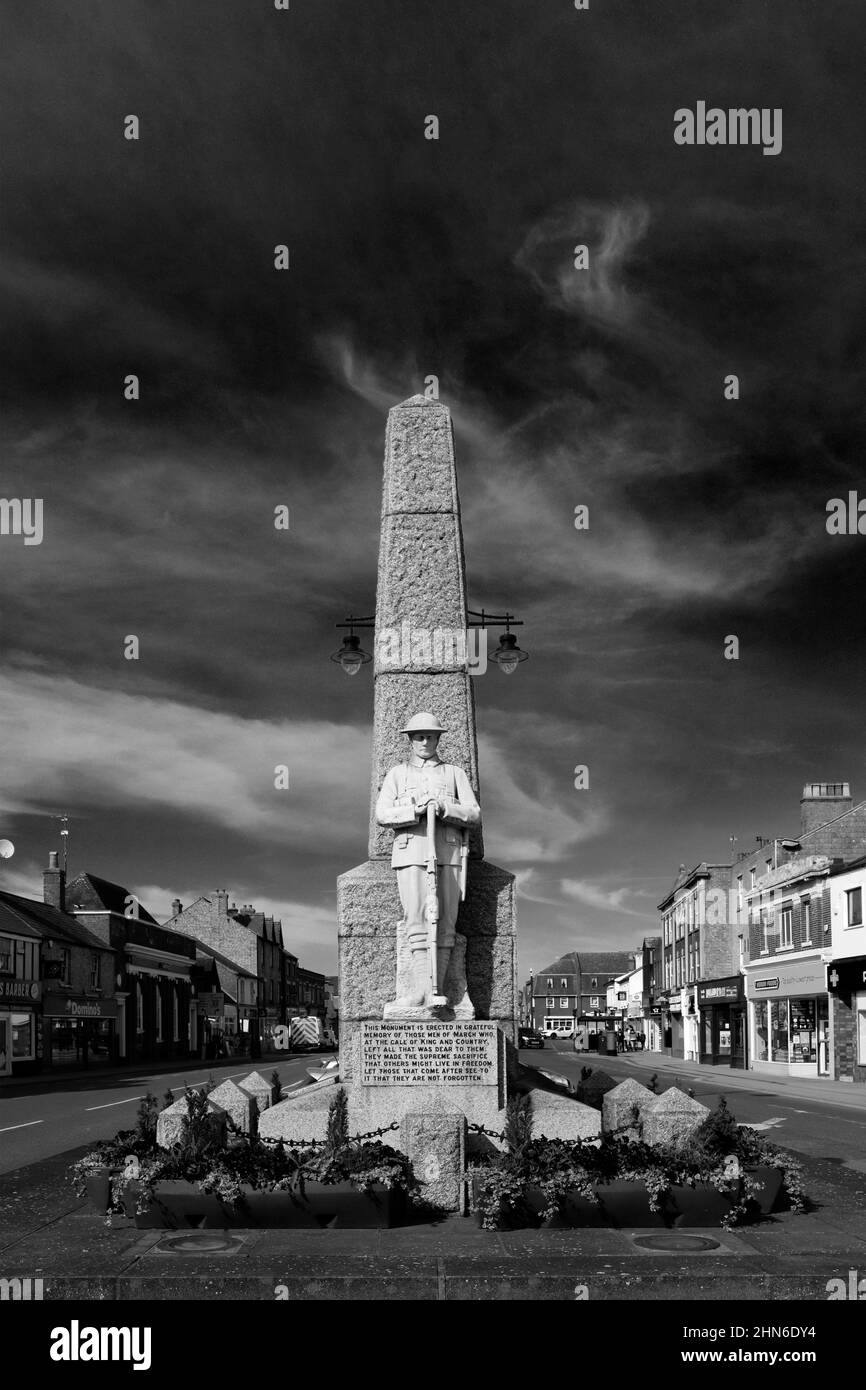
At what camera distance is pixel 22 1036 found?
153 ft

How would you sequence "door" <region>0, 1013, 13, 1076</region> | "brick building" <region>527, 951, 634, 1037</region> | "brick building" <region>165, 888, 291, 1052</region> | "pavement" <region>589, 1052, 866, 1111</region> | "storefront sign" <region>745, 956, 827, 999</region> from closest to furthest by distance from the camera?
"pavement" <region>589, 1052, 866, 1111</region>
"storefront sign" <region>745, 956, 827, 999</region>
"door" <region>0, 1013, 13, 1076</region>
"brick building" <region>165, 888, 291, 1052</region>
"brick building" <region>527, 951, 634, 1037</region>

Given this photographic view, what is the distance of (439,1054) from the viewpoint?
10.5m


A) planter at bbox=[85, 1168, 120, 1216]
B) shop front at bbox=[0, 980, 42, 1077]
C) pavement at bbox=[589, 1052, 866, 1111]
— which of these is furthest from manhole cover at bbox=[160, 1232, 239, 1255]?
shop front at bbox=[0, 980, 42, 1077]

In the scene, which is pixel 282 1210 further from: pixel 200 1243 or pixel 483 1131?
pixel 483 1131

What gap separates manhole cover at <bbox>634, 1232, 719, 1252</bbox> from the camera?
786 cm

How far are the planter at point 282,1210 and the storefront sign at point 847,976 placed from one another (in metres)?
31.4

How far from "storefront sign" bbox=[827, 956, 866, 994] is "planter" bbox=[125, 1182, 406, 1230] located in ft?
103

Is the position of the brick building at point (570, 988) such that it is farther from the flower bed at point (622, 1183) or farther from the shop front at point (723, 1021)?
Result: the flower bed at point (622, 1183)

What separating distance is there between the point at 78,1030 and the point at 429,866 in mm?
47160

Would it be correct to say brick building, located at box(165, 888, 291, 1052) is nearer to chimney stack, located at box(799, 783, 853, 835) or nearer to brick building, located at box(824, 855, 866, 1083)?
chimney stack, located at box(799, 783, 853, 835)

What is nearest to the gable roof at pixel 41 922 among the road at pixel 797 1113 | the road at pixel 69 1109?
the road at pixel 69 1109

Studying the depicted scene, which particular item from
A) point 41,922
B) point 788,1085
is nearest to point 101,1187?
point 788,1085

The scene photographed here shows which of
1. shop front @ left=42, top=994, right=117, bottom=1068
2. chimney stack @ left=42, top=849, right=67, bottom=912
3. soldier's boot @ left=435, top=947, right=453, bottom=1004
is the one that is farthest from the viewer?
chimney stack @ left=42, top=849, right=67, bottom=912
